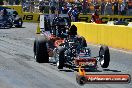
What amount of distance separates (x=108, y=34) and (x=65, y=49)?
30.7ft

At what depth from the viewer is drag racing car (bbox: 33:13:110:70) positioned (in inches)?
533

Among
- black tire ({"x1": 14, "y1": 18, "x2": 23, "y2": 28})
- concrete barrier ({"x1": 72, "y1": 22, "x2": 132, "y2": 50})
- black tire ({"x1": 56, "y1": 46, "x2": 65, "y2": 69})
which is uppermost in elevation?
black tire ({"x1": 56, "y1": 46, "x2": 65, "y2": 69})

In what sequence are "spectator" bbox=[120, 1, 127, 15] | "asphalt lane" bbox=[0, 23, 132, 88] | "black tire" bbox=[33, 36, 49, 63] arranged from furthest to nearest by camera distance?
1. "spectator" bbox=[120, 1, 127, 15]
2. "black tire" bbox=[33, 36, 49, 63]
3. "asphalt lane" bbox=[0, 23, 132, 88]

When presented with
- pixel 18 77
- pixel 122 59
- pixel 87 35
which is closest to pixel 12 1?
pixel 87 35

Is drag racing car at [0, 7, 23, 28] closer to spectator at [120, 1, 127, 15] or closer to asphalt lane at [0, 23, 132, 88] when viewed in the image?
spectator at [120, 1, 127, 15]

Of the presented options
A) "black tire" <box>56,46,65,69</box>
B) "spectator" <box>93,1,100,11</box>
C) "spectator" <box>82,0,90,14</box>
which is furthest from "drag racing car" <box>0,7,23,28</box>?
"black tire" <box>56,46,65,69</box>

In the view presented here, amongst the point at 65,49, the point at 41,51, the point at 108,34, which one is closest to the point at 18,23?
the point at 108,34

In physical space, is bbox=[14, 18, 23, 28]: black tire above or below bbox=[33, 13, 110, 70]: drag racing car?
below

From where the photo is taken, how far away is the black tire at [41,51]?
1562cm

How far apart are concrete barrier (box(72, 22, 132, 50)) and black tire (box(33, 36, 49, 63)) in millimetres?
6344

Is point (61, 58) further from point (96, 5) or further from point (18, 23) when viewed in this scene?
point (96, 5)

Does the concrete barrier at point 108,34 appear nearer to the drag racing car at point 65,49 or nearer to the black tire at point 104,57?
the drag racing car at point 65,49

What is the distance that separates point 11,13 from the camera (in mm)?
37469

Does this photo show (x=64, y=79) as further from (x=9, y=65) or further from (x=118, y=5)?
(x=118, y=5)
